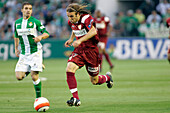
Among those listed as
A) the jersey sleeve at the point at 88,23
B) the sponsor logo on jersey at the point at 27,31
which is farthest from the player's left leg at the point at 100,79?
the sponsor logo on jersey at the point at 27,31

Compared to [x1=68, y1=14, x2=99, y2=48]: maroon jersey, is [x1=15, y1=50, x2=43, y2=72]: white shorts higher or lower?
lower

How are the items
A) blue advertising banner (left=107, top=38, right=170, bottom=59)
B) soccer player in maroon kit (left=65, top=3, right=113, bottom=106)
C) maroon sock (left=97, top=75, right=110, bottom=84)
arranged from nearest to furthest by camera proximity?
soccer player in maroon kit (left=65, top=3, right=113, bottom=106) → maroon sock (left=97, top=75, right=110, bottom=84) → blue advertising banner (left=107, top=38, right=170, bottom=59)

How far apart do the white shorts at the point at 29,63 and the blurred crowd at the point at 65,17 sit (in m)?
16.6

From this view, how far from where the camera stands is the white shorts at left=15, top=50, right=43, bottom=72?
934 centimetres

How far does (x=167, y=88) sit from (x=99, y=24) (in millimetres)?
7192

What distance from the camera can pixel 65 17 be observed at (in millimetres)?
28672

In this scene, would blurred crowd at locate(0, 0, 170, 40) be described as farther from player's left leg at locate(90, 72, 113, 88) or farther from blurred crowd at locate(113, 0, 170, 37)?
player's left leg at locate(90, 72, 113, 88)

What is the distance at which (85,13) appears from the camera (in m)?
8.94

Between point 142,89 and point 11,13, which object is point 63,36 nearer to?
point 11,13

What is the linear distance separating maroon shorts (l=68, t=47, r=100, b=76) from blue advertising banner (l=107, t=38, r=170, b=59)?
16467 millimetres

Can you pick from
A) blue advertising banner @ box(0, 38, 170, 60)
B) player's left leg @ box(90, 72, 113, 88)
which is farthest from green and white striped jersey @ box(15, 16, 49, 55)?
blue advertising banner @ box(0, 38, 170, 60)

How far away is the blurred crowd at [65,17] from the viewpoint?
26.9 m

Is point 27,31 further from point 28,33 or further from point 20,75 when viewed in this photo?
point 20,75

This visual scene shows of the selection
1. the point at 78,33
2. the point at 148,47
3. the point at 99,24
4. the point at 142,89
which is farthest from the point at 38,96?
the point at 148,47
